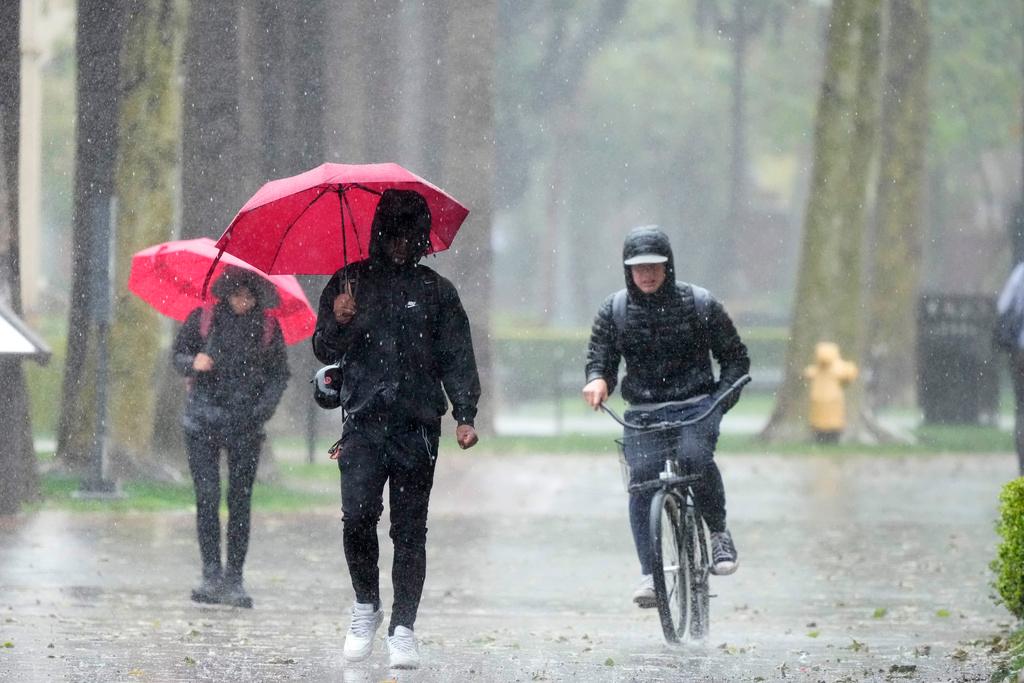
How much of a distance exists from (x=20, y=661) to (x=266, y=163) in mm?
11735

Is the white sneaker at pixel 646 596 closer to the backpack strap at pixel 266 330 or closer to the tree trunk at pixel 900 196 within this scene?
the backpack strap at pixel 266 330

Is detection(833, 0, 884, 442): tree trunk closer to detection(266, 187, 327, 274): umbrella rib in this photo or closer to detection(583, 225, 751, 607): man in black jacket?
detection(583, 225, 751, 607): man in black jacket

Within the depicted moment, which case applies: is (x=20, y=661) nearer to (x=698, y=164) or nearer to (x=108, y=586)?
(x=108, y=586)

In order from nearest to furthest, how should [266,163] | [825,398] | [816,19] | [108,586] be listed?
[108,586]
[266,163]
[825,398]
[816,19]

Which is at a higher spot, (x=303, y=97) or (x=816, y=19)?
(x=816, y=19)

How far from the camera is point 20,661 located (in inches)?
282

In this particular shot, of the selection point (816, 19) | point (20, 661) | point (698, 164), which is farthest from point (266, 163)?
point (698, 164)

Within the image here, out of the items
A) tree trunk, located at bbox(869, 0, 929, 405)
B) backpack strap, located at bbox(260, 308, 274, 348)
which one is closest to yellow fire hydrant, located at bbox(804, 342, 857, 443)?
tree trunk, located at bbox(869, 0, 929, 405)

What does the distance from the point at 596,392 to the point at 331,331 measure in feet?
4.52

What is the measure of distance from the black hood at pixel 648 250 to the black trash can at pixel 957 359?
17.6 meters

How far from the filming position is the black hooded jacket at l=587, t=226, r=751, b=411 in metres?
8.08

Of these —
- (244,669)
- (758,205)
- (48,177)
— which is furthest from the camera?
(758,205)

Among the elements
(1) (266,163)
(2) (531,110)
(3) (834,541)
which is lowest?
(3) (834,541)

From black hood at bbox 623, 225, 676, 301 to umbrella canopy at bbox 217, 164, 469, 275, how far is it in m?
0.80
